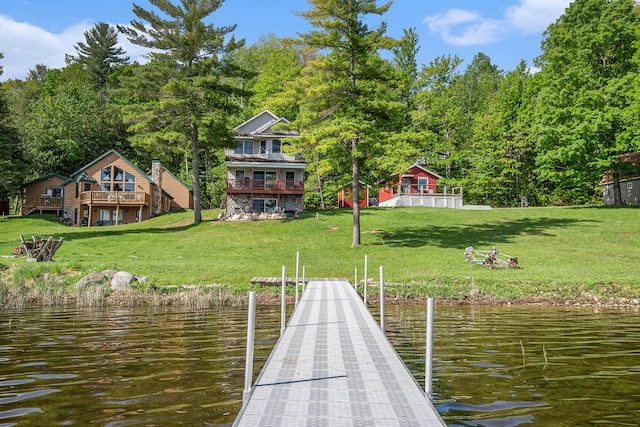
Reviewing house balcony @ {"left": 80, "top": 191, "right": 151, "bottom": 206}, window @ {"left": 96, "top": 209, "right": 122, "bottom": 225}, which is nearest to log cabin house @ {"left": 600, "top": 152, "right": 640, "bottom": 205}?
house balcony @ {"left": 80, "top": 191, "right": 151, "bottom": 206}

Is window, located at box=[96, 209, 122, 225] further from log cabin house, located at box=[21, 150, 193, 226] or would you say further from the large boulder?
the large boulder

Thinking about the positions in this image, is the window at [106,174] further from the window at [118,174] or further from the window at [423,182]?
the window at [423,182]

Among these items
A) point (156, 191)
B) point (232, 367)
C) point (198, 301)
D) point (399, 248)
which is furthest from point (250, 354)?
point (156, 191)

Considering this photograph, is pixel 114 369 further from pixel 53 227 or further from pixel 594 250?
pixel 53 227

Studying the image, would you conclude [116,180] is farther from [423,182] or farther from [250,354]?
[250,354]

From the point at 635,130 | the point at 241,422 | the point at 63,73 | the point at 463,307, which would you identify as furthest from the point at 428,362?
the point at 63,73

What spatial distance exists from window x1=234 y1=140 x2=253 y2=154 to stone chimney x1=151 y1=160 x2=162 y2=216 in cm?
1233

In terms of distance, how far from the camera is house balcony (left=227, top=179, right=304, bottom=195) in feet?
158

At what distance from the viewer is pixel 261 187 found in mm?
48750

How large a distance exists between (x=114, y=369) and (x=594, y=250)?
29520 mm

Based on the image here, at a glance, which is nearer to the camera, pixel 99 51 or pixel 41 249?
pixel 41 249

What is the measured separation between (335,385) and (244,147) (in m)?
45.3

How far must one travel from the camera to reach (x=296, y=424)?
16.3 ft

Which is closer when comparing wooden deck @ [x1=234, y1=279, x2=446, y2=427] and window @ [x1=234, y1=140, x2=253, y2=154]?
wooden deck @ [x1=234, y1=279, x2=446, y2=427]
